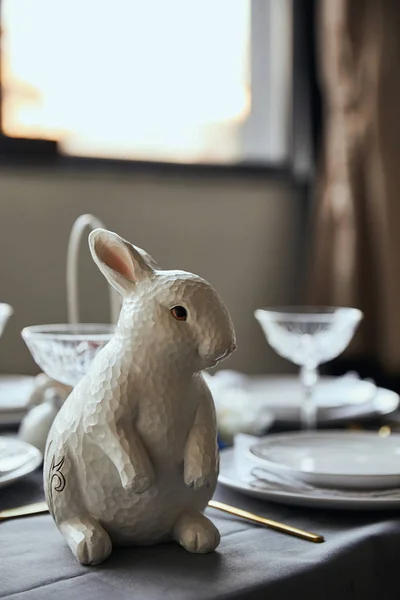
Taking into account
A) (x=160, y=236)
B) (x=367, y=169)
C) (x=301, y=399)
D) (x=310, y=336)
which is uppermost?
(x=367, y=169)

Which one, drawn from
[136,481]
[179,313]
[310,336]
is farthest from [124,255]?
[310,336]

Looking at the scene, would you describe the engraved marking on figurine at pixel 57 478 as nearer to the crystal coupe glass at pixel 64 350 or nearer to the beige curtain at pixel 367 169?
the crystal coupe glass at pixel 64 350

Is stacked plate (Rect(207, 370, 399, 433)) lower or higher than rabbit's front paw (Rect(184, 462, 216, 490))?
lower

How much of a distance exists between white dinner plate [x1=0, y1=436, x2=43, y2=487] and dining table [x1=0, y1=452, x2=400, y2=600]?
2.9 inches

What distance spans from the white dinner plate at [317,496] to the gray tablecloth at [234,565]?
0.5 inches

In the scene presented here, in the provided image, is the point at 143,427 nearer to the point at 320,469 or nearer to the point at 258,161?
the point at 320,469

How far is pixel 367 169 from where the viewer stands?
257 centimetres

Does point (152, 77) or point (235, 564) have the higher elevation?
point (152, 77)

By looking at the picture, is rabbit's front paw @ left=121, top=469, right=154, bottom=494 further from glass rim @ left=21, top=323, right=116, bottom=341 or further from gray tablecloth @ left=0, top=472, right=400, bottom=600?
glass rim @ left=21, top=323, right=116, bottom=341

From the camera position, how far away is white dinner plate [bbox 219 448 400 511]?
0.74 meters

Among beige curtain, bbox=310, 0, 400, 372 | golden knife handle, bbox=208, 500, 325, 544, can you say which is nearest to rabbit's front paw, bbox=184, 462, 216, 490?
golden knife handle, bbox=208, 500, 325, 544

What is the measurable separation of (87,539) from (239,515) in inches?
6.8

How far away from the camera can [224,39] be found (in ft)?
8.91

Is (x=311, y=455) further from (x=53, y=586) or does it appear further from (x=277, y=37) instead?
(x=277, y=37)
